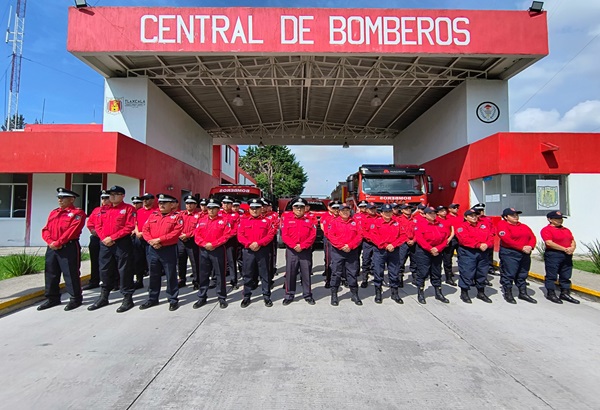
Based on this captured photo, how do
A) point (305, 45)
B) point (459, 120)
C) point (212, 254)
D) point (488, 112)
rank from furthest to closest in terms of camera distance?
point (459, 120) → point (488, 112) → point (305, 45) → point (212, 254)

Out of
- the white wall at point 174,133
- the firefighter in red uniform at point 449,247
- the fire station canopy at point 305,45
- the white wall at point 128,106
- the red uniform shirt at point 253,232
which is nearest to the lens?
the red uniform shirt at point 253,232

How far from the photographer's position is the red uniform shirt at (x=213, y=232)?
5836 mm

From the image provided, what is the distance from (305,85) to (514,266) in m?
11.8

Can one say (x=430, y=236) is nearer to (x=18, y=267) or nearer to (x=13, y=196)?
(x=18, y=267)

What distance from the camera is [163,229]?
18.2ft

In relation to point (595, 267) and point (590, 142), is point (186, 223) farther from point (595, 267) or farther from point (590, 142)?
point (590, 142)

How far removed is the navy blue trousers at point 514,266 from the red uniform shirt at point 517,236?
13 cm

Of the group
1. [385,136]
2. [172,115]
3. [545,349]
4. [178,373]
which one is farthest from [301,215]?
[385,136]

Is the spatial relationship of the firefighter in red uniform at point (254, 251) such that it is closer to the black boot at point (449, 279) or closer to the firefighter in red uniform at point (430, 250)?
the firefighter in red uniform at point (430, 250)

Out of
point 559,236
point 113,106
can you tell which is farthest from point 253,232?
point 113,106

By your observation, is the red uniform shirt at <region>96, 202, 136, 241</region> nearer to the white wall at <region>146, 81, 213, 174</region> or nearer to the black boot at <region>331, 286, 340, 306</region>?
the black boot at <region>331, 286, 340, 306</region>

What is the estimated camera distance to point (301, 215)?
6086mm

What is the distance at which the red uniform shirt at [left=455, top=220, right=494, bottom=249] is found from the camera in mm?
6145

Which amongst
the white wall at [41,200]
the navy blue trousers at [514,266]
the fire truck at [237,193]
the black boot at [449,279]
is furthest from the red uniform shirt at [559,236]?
the white wall at [41,200]
